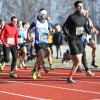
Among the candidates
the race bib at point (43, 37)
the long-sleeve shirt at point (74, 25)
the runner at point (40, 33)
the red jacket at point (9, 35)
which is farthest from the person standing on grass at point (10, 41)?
the long-sleeve shirt at point (74, 25)

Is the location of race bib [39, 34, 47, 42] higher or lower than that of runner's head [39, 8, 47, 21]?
lower

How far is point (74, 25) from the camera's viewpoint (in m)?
13.0

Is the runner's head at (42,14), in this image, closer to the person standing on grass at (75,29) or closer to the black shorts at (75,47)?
the person standing on grass at (75,29)

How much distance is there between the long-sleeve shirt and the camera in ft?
42.7

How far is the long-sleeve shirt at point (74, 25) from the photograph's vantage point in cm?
1302

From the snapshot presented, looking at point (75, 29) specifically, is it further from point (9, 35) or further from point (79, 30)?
point (9, 35)

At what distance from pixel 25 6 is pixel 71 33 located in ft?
201

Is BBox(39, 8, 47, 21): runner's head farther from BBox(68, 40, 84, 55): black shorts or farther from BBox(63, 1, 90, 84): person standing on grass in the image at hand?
BBox(68, 40, 84, 55): black shorts

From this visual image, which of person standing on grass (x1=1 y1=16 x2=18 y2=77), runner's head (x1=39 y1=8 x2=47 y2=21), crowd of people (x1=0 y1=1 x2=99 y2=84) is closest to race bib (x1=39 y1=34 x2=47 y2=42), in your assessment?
crowd of people (x1=0 y1=1 x2=99 y2=84)

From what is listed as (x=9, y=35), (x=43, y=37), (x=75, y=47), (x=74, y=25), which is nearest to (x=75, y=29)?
(x=74, y=25)

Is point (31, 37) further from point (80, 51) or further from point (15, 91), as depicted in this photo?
point (15, 91)

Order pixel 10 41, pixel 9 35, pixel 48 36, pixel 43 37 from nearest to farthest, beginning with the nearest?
pixel 43 37, pixel 48 36, pixel 10 41, pixel 9 35

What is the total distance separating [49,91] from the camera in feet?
37.4

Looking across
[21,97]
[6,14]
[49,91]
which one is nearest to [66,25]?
[49,91]
